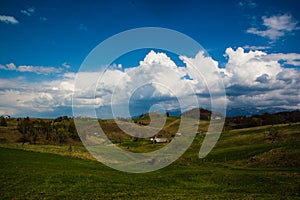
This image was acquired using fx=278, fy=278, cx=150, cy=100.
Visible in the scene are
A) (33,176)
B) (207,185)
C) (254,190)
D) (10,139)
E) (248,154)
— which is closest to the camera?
(254,190)

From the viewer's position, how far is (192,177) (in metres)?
→ 43.7

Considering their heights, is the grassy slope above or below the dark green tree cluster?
below

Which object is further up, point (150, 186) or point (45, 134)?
point (45, 134)

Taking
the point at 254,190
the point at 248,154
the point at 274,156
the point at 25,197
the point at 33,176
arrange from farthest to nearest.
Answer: the point at 248,154, the point at 274,156, the point at 33,176, the point at 254,190, the point at 25,197

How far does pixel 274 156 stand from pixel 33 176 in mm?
52851

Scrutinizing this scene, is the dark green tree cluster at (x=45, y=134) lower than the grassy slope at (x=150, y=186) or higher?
higher

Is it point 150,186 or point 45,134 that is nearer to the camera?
point 150,186

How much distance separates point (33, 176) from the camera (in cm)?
3562

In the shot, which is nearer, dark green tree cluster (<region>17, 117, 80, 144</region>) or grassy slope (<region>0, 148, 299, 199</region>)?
grassy slope (<region>0, 148, 299, 199</region>)

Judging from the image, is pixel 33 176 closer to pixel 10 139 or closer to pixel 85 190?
pixel 85 190

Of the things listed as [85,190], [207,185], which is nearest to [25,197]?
[85,190]

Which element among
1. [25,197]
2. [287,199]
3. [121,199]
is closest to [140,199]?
[121,199]

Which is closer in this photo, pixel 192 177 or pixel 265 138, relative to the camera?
pixel 192 177

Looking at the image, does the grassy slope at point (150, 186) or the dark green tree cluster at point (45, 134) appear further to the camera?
the dark green tree cluster at point (45, 134)
